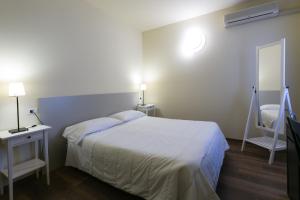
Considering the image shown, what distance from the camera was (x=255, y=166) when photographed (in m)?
2.30

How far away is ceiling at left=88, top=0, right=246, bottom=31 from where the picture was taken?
9.52 feet

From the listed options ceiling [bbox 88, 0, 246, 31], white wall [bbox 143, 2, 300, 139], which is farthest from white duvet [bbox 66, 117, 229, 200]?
ceiling [bbox 88, 0, 246, 31]

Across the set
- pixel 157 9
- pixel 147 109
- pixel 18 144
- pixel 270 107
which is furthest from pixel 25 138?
pixel 270 107

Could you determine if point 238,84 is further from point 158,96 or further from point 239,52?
point 158,96

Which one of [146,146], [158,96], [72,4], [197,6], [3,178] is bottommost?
[3,178]

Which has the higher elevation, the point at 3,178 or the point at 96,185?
the point at 3,178

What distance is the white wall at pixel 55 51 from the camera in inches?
75.1

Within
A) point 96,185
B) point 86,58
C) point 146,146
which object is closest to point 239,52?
point 146,146

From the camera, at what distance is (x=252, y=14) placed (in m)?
2.90

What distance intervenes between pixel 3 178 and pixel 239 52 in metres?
4.15

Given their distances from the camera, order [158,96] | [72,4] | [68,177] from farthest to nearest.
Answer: [158,96], [72,4], [68,177]

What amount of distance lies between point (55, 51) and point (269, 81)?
3.47 metres

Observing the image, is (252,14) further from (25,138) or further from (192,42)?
(25,138)

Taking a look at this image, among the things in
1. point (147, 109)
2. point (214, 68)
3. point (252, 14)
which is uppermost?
point (252, 14)
